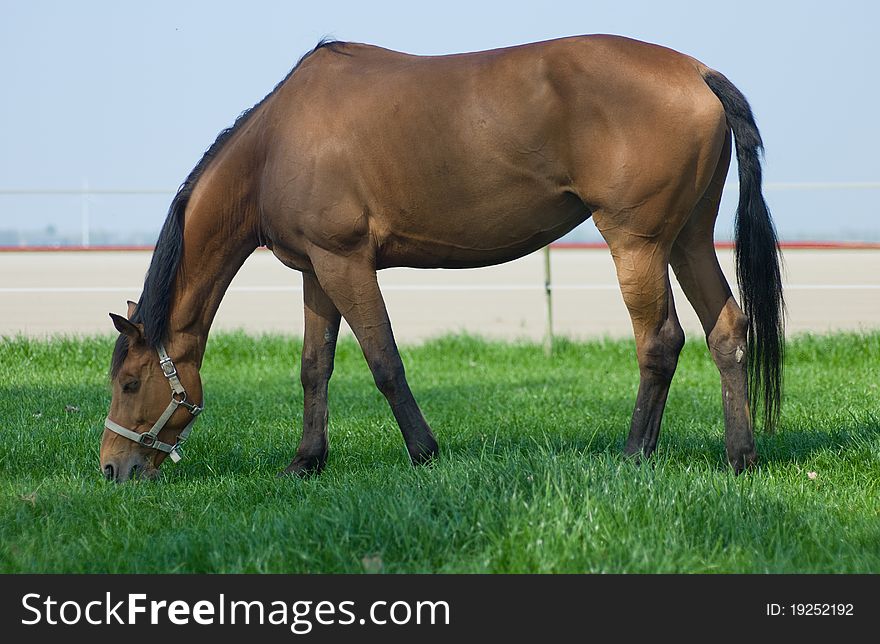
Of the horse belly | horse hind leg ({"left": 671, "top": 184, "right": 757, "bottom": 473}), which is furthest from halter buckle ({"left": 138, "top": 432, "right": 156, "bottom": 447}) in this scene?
horse hind leg ({"left": 671, "top": 184, "right": 757, "bottom": 473})

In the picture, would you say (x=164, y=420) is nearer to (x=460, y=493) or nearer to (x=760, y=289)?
(x=460, y=493)

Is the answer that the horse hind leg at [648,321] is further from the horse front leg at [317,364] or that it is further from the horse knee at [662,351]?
the horse front leg at [317,364]

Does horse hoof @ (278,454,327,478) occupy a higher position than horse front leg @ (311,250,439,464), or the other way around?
horse front leg @ (311,250,439,464)

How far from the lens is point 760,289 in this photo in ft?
16.1

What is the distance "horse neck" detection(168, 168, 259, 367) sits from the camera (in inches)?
194

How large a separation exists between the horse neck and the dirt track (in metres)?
5.31

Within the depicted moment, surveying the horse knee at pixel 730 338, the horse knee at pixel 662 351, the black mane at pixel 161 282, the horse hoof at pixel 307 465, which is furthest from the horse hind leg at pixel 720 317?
the black mane at pixel 161 282

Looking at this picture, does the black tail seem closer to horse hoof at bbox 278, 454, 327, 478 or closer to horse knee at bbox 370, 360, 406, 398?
horse knee at bbox 370, 360, 406, 398

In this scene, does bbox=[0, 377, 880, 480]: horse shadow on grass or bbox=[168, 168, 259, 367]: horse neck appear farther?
bbox=[0, 377, 880, 480]: horse shadow on grass

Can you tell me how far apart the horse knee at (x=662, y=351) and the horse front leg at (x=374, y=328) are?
1104mm

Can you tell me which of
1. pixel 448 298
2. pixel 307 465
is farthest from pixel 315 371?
pixel 448 298

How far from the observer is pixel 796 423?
588 cm
